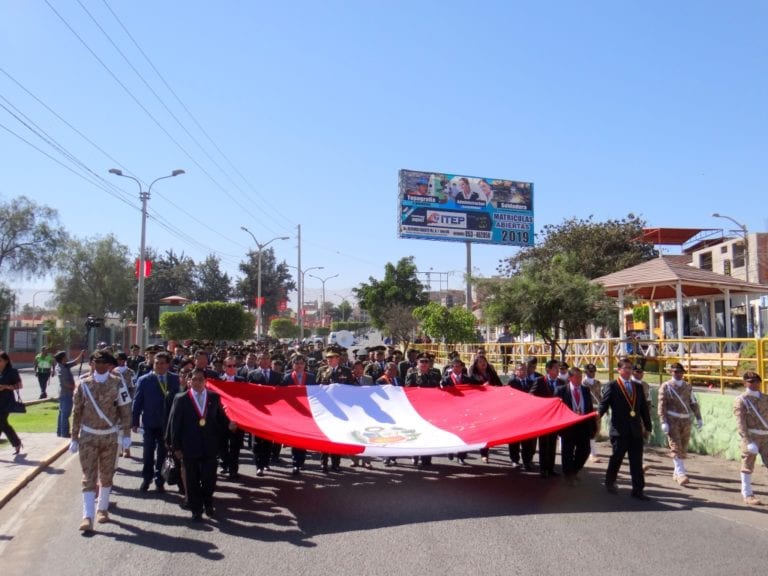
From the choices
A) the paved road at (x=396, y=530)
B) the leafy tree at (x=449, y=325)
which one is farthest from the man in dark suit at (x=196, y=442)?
the leafy tree at (x=449, y=325)

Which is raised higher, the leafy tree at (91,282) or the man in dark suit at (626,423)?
the leafy tree at (91,282)

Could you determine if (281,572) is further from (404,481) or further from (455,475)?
(455,475)

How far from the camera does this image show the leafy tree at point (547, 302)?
18.5 metres

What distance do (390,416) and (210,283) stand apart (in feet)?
274

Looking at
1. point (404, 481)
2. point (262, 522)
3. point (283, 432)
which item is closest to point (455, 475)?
point (404, 481)

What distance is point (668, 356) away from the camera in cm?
1557

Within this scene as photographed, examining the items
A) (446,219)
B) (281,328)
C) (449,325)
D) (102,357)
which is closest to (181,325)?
(446,219)

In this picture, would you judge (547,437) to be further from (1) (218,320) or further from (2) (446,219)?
(1) (218,320)

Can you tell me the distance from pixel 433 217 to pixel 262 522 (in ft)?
106

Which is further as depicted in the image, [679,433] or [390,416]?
[390,416]

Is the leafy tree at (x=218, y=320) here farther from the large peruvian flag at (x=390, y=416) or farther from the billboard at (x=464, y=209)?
the large peruvian flag at (x=390, y=416)

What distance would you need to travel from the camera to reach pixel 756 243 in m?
44.2

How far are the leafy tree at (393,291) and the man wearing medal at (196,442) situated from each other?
150 ft

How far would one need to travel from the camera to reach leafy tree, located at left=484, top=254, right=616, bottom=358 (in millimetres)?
18547
